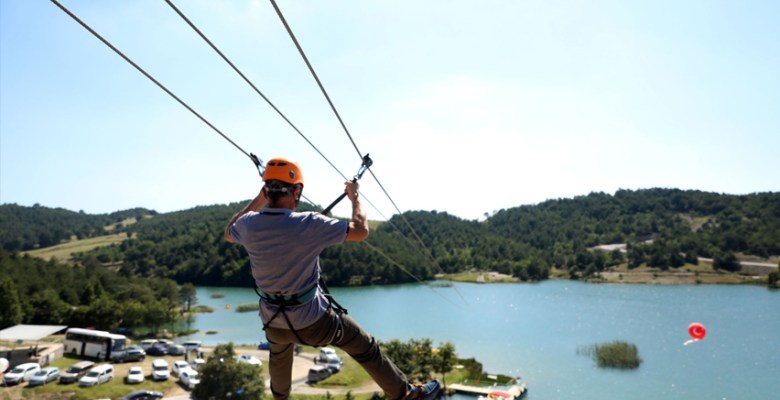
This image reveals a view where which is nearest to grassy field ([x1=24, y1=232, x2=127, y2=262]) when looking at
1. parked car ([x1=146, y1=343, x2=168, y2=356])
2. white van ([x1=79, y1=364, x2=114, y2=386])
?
parked car ([x1=146, y1=343, x2=168, y2=356])

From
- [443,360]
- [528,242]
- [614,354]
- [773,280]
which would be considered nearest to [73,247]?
[528,242]

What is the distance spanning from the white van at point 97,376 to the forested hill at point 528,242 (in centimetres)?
5137

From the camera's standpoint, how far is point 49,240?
478ft

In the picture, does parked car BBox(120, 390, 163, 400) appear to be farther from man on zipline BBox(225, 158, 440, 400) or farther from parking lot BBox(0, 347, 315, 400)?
man on zipline BBox(225, 158, 440, 400)

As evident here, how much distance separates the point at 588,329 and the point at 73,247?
133 meters

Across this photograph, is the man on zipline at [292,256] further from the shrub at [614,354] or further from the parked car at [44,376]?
the shrub at [614,354]

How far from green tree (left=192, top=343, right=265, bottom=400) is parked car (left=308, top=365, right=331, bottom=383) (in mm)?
9505

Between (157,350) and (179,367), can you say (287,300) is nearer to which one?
(179,367)

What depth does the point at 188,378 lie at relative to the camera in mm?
30594

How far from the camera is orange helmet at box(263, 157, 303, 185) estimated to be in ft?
9.60

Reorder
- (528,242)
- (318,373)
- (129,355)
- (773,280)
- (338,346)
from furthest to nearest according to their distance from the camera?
(528,242) < (773,280) < (129,355) < (318,373) < (338,346)

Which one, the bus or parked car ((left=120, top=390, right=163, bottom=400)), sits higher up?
the bus

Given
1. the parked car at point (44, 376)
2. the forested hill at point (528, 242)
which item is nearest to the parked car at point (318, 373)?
the parked car at point (44, 376)

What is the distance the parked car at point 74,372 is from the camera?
94.9 feet
